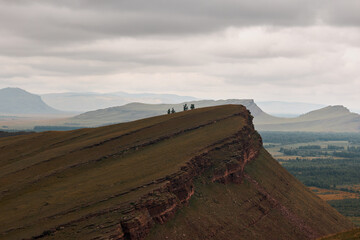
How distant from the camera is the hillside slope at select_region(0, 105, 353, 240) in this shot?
7450 centimetres

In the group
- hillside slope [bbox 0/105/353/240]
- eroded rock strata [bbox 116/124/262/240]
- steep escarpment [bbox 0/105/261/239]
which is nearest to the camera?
steep escarpment [bbox 0/105/261/239]

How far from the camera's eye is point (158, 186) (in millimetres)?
84750

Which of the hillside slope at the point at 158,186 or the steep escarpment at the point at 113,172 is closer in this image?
the steep escarpment at the point at 113,172

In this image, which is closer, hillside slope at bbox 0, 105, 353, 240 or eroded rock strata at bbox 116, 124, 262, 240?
hillside slope at bbox 0, 105, 353, 240

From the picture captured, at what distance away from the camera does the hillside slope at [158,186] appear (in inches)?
2933

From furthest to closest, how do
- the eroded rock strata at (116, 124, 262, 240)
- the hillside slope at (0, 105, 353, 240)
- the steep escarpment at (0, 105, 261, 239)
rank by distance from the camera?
the eroded rock strata at (116, 124, 262, 240)
the hillside slope at (0, 105, 353, 240)
the steep escarpment at (0, 105, 261, 239)

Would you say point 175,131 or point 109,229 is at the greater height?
point 175,131

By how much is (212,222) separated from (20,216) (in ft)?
127

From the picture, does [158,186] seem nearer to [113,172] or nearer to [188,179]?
→ [188,179]

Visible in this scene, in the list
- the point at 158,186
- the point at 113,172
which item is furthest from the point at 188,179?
the point at 113,172

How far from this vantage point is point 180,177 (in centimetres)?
9131

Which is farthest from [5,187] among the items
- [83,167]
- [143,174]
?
[143,174]

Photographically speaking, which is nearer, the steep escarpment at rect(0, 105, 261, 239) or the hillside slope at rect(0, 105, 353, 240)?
the steep escarpment at rect(0, 105, 261, 239)

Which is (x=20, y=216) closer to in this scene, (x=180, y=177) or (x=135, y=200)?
(x=135, y=200)
